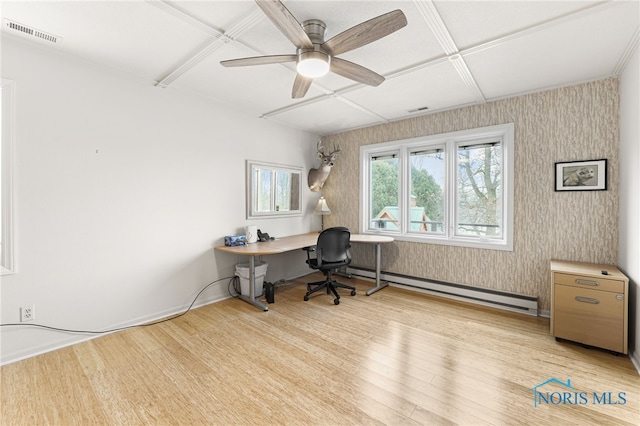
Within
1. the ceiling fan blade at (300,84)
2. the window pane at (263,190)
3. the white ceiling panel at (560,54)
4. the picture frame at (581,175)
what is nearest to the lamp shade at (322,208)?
the window pane at (263,190)

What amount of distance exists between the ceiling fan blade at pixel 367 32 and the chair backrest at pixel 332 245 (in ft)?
6.87

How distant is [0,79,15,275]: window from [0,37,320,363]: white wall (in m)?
0.05

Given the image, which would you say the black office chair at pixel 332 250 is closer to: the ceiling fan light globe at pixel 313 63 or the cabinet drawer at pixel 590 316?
the ceiling fan light globe at pixel 313 63

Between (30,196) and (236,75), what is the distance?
6.86 ft

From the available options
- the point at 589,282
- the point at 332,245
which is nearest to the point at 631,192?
the point at 589,282

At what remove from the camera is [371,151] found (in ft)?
14.7

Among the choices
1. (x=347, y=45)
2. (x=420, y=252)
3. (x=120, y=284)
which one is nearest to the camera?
(x=347, y=45)

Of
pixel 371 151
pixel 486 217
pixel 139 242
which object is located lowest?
pixel 139 242

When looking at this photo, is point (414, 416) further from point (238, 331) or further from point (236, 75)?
point (236, 75)

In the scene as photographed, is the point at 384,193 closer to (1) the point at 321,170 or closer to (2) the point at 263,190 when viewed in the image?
(1) the point at 321,170

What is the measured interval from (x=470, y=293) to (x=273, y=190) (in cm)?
318

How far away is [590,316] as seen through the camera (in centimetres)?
232

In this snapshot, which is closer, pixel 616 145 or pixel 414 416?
pixel 414 416

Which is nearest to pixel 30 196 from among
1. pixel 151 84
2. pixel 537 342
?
pixel 151 84
